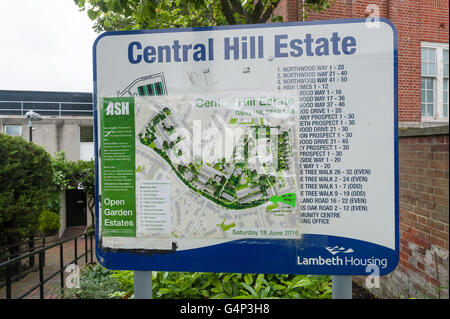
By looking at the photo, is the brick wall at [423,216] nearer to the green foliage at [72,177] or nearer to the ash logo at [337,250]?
the ash logo at [337,250]

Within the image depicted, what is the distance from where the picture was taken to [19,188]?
28.6 ft

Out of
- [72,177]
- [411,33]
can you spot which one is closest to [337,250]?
[411,33]

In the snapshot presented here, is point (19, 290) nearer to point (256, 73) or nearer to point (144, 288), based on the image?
point (144, 288)

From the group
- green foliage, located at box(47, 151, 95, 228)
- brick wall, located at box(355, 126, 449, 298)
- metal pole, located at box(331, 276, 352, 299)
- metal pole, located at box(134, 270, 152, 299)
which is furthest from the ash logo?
green foliage, located at box(47, 151, 95, 228)

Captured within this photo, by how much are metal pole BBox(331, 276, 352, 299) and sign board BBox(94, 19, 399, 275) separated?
83 mm

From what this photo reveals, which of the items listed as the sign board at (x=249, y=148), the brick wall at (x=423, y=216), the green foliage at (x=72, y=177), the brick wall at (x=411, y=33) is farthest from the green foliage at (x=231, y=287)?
the green foliage at (x=72, y=177)

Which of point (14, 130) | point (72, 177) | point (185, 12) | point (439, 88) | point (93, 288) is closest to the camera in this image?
point (93, 288)

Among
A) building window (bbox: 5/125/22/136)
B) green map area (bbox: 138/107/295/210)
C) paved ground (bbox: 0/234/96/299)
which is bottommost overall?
paved ground (bbox: 0/234/96/299)

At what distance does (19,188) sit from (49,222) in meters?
5.66

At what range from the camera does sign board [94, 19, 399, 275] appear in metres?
1.60

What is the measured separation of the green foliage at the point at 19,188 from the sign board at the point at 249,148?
8539 millimetres

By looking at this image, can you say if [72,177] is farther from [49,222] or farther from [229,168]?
[229,168]

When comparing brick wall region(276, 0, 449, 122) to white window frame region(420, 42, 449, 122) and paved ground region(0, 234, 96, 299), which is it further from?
paved ground region(0, 234, 96, 299)

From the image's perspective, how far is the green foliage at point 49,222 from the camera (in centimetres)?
1333
